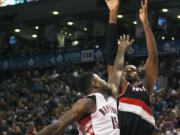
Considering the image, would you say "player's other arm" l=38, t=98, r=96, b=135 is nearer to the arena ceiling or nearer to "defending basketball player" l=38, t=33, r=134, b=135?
Answer: "defending basketball player" l=38, t=33, r=134, b=135

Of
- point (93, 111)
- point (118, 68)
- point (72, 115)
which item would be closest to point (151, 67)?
point (118, 68)

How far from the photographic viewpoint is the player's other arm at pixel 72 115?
120 inches

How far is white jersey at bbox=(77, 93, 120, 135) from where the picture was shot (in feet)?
10.8

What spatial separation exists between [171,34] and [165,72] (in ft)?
11.7

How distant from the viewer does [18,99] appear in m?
18.6

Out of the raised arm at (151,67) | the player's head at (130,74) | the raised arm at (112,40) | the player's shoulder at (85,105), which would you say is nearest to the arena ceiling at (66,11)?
the raised arm at (151,67)

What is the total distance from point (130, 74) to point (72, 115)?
1723 mm

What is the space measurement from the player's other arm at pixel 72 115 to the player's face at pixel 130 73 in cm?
149

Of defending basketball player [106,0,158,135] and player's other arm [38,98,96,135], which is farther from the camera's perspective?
defending basketball player [106,0,158,135]

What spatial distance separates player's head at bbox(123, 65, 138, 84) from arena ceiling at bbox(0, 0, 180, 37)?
15.5 metres

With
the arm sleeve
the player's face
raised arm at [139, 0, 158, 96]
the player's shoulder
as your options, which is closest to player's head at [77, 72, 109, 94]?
the player's shoulder

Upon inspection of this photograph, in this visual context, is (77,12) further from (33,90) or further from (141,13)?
(141,13)

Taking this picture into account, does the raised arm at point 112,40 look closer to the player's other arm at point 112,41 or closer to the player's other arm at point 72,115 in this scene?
the player's other arm at point 112,41

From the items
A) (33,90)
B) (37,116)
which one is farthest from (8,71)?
(37,116)
